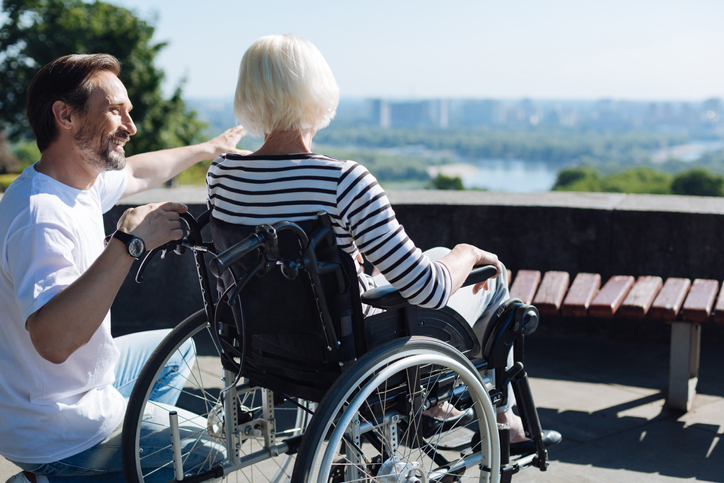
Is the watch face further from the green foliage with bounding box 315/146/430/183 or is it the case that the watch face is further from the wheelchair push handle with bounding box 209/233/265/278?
the green foliage with bounding box 315/146/430/183

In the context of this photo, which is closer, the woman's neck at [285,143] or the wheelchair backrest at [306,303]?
the wheelchair backrest at [306,303]

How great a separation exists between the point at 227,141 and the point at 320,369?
116cm

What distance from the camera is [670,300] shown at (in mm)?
3250

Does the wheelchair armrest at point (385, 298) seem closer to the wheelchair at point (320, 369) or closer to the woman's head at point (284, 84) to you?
the wheelchair at point (320, 369)

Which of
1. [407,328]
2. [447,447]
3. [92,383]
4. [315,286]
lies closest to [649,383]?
[447,447]

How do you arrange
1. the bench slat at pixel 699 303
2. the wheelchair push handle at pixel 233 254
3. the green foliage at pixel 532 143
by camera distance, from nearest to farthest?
the wheelchair push handle at pixel 233 254
the bench slat at pixel 699 303
the green foliage at pixel 532 143

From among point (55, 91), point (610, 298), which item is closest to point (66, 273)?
point (55, 91)

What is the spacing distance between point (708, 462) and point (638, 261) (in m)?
1.58

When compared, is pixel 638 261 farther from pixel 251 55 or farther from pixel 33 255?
pixel 33 255

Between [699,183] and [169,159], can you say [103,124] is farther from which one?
[699,183]

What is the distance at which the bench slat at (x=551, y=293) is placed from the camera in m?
3.31

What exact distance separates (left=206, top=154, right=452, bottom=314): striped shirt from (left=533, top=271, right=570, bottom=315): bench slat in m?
1.48

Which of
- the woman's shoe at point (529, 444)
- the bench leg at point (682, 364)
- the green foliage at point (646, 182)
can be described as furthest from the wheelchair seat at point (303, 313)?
the green foliage at point (646, 182)

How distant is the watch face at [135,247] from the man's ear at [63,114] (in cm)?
45
